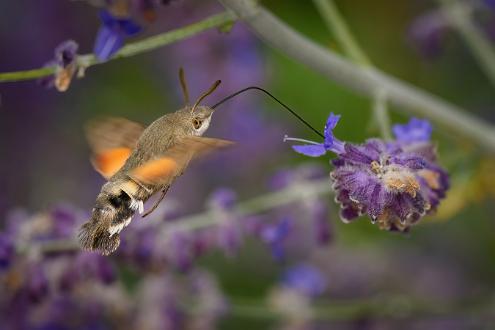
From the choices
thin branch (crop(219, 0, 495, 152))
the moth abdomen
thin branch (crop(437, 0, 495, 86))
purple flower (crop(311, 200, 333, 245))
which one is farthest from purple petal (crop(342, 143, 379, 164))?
thin branch (crop(437, 0, 495, 86))

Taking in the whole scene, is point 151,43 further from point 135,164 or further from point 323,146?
point 323,146

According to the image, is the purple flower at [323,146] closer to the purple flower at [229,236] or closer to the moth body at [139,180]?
the moth body at [139,180]

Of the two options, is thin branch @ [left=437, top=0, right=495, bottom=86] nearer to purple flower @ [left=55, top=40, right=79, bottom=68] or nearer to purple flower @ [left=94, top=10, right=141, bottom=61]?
purple flower @ [left=94, top=10, right=141, bottom=61]

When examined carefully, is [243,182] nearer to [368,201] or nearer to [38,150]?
[38,150]

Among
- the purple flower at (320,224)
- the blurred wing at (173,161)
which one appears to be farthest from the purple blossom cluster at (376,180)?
the purple flower at (320,224)

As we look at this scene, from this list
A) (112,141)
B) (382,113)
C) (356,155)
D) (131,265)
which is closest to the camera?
(356,155)

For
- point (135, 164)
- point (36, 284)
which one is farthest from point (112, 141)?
point (36, 284)
